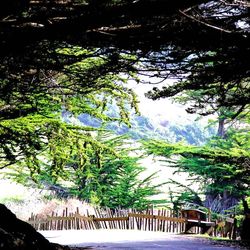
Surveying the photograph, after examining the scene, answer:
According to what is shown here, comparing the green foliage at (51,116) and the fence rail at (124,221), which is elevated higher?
the green foliage at (51,116)

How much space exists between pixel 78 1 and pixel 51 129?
20.6 ft

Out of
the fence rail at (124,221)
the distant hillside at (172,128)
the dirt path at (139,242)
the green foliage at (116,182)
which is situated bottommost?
the dirt path at (139,242)

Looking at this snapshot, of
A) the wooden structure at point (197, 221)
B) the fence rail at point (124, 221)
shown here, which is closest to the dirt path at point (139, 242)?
the wooden structure at point (197, 221)

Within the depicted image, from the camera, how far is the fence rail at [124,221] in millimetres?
18125

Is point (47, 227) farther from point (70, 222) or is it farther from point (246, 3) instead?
point (246, 3)

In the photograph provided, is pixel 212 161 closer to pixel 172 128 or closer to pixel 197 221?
pixel 197 221

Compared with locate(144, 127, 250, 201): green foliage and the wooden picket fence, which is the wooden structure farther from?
locate(144, 127, 250, 201): green foliage

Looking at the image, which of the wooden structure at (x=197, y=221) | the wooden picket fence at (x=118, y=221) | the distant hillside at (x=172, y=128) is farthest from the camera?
the distant hillside at (x=172, y=128)

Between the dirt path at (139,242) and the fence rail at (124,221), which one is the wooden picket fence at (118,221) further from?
the dirt path at (139,242)

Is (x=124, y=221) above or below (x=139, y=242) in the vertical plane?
above

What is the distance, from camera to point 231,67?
6.09 meters

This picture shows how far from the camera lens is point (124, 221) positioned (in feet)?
65.4

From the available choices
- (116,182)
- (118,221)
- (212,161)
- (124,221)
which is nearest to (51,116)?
→ (212,161)

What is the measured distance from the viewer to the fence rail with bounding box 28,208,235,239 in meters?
18.1
